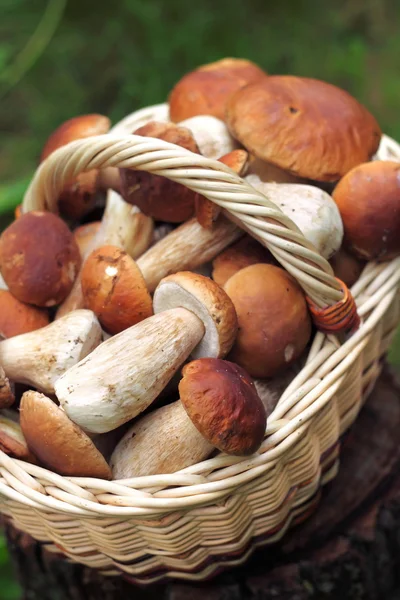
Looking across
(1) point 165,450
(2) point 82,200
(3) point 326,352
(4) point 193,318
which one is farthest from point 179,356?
(2) point 82,200

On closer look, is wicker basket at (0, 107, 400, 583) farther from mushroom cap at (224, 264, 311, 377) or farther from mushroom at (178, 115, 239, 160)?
mushroom at (178, 115, 239, 160)

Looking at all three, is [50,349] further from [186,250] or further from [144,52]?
[144,52]

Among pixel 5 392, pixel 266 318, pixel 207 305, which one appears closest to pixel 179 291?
pixel 207 305

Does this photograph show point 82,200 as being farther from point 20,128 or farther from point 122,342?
point 20,128

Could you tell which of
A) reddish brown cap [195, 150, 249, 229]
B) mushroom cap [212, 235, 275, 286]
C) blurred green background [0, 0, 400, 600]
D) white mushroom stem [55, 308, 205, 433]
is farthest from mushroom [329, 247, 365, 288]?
blurred green background [0, 0, 400, 600]

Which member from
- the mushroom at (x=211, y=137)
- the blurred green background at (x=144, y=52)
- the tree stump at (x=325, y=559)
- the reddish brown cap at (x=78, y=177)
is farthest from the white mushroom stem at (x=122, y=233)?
the blurred green background at (x=144, y=52)

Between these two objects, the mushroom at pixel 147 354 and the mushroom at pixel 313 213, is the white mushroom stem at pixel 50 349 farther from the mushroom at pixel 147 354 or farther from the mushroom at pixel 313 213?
the mushroom at pixel 313 213
